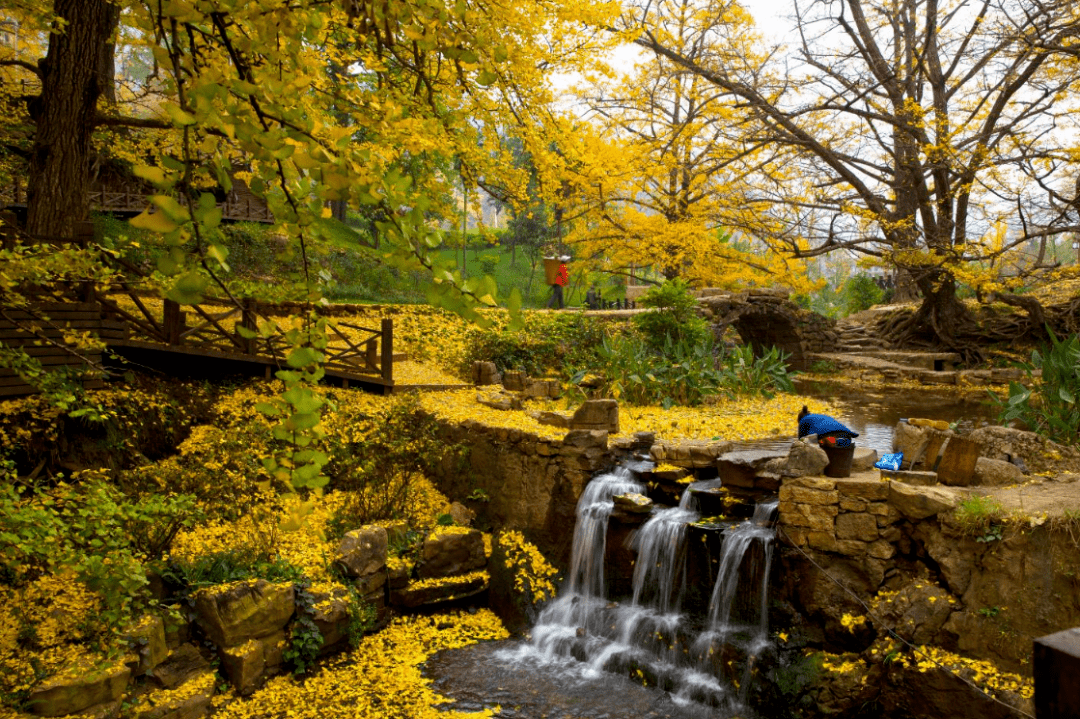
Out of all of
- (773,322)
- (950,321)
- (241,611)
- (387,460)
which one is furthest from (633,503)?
(950,321)

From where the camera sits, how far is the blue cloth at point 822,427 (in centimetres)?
684

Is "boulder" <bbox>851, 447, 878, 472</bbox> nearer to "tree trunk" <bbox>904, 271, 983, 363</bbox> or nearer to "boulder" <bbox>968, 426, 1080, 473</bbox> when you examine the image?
"boulder" <bbox>968, 426, 1080, 473</bbox>

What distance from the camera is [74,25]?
8422 millimetres

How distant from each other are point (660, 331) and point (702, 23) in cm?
881

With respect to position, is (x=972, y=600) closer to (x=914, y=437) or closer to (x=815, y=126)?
(x=914, y=437)

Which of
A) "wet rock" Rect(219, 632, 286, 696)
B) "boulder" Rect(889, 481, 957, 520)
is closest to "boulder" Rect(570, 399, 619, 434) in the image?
"boulder" Rect(889, 481, 957, 520)

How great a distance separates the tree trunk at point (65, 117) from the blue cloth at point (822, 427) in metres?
9.04

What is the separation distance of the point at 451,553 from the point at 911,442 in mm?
5513

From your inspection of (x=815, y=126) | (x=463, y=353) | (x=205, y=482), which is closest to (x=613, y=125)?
(x=815, y=126)

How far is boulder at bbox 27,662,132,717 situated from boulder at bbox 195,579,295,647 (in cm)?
86

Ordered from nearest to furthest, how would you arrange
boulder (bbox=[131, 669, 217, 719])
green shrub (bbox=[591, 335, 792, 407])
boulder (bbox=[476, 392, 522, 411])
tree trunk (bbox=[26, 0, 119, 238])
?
boulder (bbox=[131, 669, 217, 719]) < tree trunk (bbox=[26, 0, 119, 238]) < boulder (bbox=[476, 392, 522, 411]) < green shrub (bbox=[591, 335, 792, 407])

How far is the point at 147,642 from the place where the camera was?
6172 millimetres

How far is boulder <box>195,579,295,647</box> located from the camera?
6.61 metres

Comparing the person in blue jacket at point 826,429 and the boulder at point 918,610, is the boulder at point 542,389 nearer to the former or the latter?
the person in blue jacket at point 826,429
